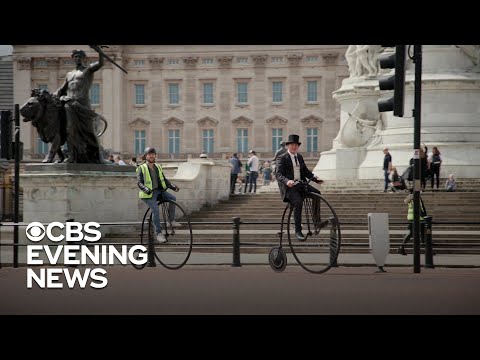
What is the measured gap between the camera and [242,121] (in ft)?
317

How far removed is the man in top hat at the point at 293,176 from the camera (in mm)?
13508

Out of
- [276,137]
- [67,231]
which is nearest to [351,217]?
[67,231]

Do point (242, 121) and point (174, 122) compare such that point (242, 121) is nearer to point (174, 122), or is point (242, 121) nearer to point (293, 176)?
point (174, 122)

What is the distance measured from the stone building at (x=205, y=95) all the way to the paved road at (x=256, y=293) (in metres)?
79.3

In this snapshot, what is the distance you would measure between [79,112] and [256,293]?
43.0ft

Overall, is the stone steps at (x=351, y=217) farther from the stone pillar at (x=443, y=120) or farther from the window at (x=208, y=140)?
the window at (x=208, y=140)

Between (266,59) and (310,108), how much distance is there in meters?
6.85

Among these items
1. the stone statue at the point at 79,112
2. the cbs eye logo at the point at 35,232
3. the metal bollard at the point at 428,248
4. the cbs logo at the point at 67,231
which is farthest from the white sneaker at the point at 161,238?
the stone statue at the point at 79,112

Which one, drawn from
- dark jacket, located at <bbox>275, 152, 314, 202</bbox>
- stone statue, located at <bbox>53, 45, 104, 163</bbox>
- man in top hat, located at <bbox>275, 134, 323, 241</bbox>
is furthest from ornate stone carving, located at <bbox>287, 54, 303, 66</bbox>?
dark jacket, located at <bbox>275, 152, 314, 202</bbox>

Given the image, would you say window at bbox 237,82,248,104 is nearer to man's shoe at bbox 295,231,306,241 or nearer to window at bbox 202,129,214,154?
window at bbox 202,129,214,154
